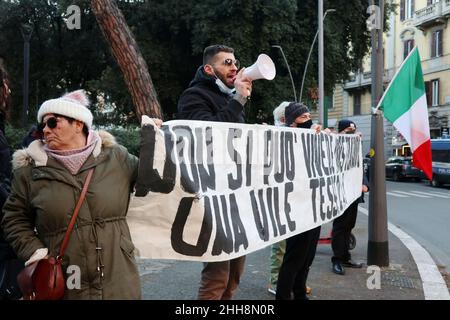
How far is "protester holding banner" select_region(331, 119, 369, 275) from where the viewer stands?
5742mm

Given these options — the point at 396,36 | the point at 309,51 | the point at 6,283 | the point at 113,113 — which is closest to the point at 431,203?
the point at 309,51

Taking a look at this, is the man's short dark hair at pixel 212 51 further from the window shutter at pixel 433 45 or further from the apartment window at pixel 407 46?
the apartment window at pixel 407 46

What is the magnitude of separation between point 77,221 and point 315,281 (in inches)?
139

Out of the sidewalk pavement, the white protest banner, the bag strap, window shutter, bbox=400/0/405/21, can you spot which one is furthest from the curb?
window shutter, bbox=400/0/405/21

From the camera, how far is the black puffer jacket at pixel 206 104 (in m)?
3.14

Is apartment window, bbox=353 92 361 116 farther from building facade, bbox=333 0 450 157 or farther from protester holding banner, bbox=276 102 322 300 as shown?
protester holding banner, bbox=276 102 322 300

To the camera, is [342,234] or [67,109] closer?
[67,109]

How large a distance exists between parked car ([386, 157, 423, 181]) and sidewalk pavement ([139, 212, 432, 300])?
2203 cm

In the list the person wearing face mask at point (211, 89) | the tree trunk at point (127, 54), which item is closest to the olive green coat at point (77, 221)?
the person wearing face mask at point (211, 89)

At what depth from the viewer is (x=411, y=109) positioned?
18.5ft

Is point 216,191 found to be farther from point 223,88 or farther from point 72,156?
point 72,156

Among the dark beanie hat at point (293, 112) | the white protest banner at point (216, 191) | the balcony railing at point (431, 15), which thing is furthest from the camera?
the balcony railing at point (431, 15)

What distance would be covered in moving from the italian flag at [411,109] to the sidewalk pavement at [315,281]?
125 centimetres

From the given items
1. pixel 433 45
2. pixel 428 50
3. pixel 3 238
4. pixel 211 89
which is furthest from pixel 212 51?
pixel 428 50
